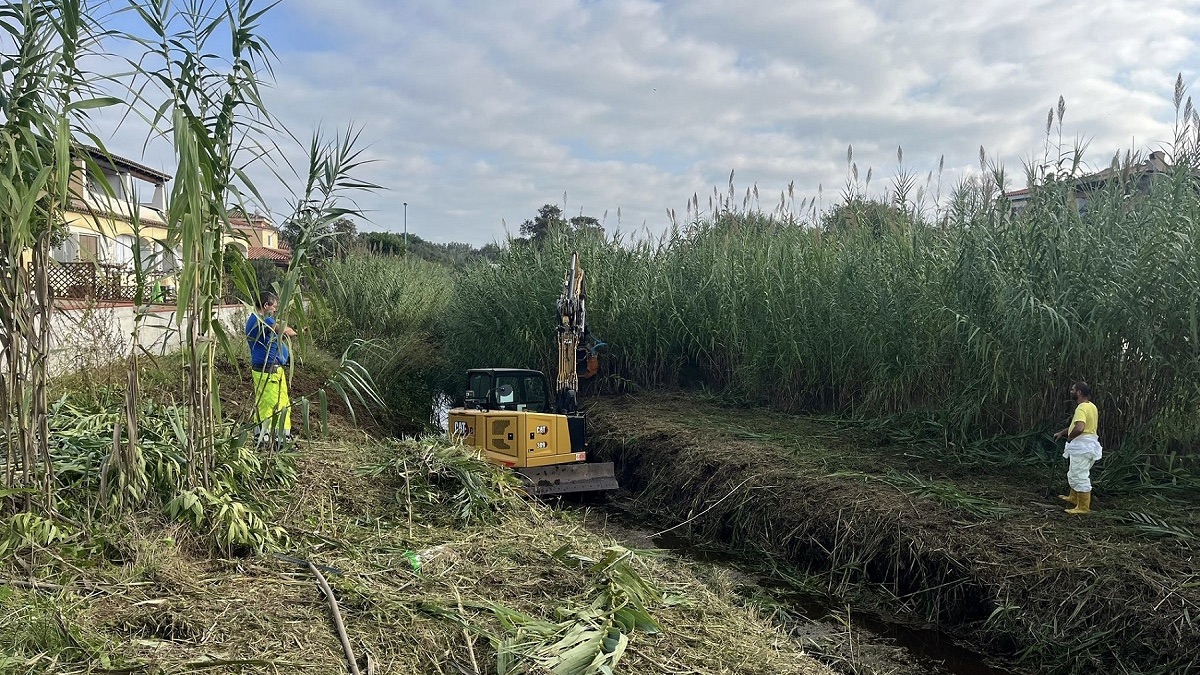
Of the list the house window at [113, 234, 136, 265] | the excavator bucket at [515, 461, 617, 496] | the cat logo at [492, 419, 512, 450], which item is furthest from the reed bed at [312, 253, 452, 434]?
the excavator bucket at [515, 461, 617, 496]

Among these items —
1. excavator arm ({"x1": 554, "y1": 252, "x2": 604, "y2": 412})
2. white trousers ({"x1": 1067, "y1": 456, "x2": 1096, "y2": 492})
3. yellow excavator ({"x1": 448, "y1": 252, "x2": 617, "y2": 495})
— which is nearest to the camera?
white trousers ({"x1": 1067, "y1": 456, "x2": 1096, "y2": 492})

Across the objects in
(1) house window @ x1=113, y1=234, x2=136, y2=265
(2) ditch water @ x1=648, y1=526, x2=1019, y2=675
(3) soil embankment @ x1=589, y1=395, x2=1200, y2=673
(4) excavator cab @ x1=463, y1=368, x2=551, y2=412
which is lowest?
(2) ditch water @ x1=648, y1=526, x2=1019, y2=675

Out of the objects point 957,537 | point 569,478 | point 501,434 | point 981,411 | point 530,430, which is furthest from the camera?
point 569,478

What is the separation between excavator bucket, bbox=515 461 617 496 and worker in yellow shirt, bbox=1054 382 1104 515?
4201 mm

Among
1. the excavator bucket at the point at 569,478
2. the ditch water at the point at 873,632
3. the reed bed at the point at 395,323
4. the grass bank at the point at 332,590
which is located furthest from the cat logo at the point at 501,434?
the reed bed at the point at 395,323

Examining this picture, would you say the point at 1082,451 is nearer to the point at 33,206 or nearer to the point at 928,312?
the point at 928,312

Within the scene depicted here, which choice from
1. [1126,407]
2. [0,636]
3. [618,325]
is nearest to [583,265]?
[618,325]

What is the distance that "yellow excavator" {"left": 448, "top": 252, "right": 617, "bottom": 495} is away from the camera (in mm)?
8031

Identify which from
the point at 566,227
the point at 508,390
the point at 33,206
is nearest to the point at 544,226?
the point at 566,227

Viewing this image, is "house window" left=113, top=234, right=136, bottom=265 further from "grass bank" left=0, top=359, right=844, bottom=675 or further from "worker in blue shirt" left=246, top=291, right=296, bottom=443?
"grass bank" left=0, top=359, right=844, bottom=675

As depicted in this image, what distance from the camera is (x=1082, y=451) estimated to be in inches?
223

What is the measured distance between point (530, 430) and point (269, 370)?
3681mm

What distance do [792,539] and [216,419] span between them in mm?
4466

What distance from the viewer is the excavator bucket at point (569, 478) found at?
26.4 feet
